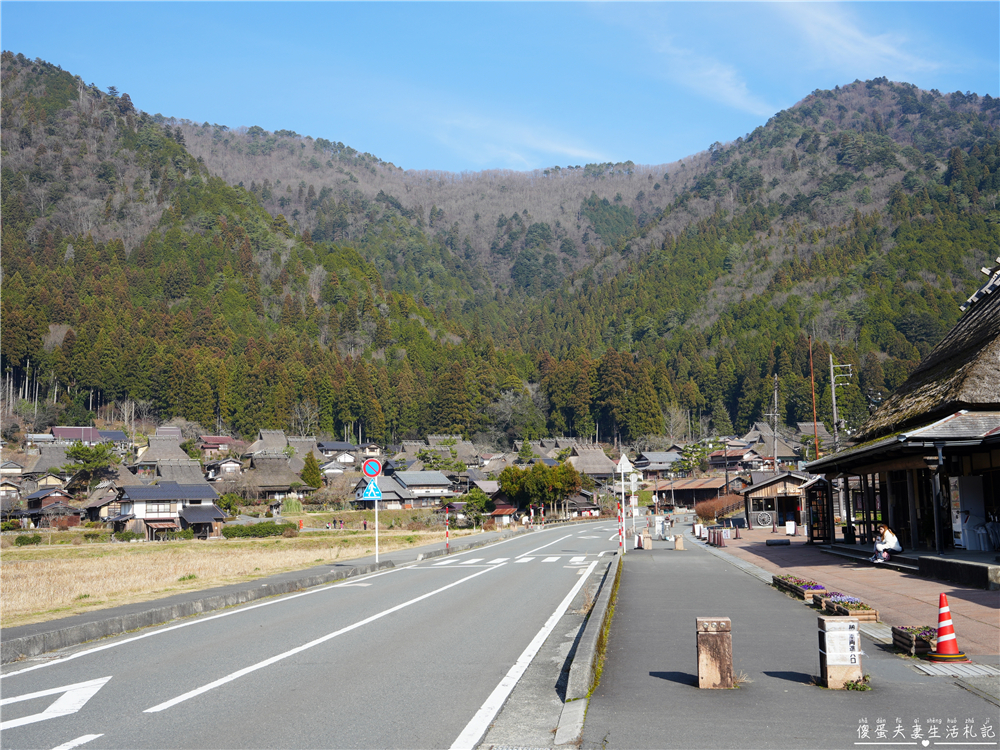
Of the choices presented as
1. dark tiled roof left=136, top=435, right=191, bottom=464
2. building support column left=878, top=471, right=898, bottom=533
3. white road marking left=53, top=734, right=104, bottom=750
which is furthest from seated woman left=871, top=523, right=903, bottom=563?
dark tiled roof left=136, top=435, right=191, bottom=464

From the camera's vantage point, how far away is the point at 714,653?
6742mm

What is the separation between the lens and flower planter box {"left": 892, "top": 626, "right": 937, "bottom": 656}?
806 centimetres

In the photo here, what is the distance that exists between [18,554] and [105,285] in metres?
111

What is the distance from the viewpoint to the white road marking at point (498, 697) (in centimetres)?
560

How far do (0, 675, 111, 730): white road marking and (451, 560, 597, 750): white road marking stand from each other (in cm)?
335

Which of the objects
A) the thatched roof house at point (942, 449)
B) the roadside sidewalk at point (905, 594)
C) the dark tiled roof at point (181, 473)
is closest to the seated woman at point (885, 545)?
the roadside sidewalk at point (905, 594)

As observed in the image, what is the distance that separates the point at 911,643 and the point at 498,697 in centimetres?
450

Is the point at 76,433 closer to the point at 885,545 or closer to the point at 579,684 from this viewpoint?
the point at 885,545

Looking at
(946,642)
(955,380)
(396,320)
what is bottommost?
(946,642)

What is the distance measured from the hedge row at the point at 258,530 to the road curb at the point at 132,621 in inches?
1706

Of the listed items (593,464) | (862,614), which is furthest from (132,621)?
(593,464)

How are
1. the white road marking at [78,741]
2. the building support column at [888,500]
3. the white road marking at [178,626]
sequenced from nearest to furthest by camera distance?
the white road marking at [78,741], the white road marking at [178,626], the building support column at [888,500]

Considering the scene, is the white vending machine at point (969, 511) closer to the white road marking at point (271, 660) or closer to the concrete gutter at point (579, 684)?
the concrete gutter at point (579, 684)

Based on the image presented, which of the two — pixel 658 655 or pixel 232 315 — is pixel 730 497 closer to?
pixel 658 655
